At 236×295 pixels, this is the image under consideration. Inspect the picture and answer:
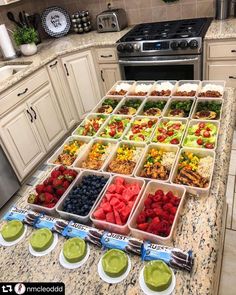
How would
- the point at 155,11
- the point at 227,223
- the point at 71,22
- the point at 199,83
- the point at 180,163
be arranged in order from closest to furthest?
the point at 180,163
the point at 199,83
the point at 227,223
the point at 155,11
the point at 71,22

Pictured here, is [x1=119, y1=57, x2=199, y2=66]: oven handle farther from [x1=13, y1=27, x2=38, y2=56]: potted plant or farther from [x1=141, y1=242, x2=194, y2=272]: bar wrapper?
[x1=141, y1=242, x2=194, y2=272]: bar wrapper

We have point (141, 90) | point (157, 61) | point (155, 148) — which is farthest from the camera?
point (157, 61)

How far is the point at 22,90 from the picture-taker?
2.35 m

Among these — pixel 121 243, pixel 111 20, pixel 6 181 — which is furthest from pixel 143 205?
pixel 111 20

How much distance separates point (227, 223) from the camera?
1877 millimetres

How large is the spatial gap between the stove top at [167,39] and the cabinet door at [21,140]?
1211mm

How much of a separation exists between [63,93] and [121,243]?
2362mm

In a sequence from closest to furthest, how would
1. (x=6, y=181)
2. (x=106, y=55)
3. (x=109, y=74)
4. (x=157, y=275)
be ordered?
(x=157, y=275) → (x=6, y=181) → (x=106, y=55) → (x=109, y=74)

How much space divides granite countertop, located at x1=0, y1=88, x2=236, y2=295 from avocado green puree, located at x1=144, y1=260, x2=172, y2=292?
0.11ft

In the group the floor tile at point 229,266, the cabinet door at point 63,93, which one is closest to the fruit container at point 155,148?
the floor tile at point 229,266

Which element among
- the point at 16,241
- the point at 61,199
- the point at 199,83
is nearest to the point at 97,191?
the point at 61,199

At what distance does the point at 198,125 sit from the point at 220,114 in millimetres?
A: 154

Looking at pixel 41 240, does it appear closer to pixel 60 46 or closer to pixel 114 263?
pixel 114 263

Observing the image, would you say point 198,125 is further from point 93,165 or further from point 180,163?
point 93,165
